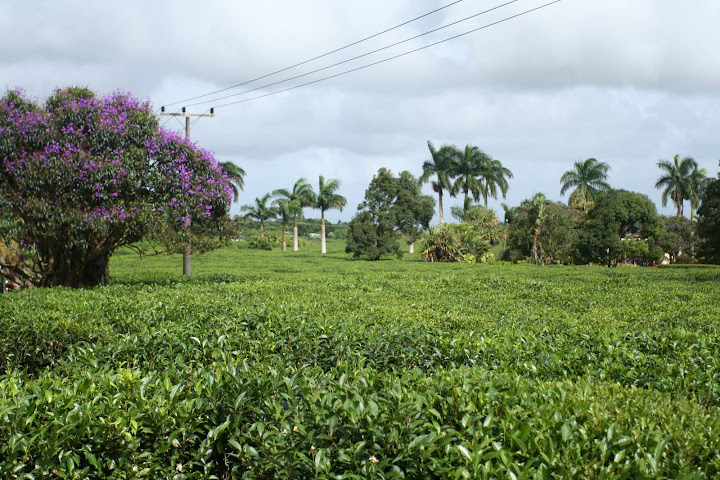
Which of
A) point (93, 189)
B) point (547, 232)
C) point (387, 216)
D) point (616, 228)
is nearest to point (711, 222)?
point (616, 228)

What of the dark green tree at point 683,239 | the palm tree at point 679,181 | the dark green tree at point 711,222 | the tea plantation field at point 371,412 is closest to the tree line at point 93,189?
the tea plantation field at point 371,412

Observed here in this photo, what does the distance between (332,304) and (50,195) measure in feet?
23.6

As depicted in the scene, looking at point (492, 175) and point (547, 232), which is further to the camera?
point (492, 175)

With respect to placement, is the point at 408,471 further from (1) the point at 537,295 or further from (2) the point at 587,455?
(1) the point at 537,295

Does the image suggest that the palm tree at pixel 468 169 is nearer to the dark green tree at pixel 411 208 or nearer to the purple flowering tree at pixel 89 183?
the dark green tree at pixel 411 208

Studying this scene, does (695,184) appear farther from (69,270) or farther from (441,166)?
(69,270)

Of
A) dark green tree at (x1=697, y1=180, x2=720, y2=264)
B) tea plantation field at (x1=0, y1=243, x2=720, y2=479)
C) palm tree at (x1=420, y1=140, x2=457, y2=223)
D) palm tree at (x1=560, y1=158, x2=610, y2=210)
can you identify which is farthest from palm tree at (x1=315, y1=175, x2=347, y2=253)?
tea plantation field at (x1=0, y1=243, x2=720, y2=479)

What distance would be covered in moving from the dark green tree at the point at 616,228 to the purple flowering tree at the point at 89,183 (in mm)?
26071

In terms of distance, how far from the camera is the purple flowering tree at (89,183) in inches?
483

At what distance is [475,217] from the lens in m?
46.6

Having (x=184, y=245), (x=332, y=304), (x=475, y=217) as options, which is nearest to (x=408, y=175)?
(x=475, y=217)

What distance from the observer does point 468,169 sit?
5131 cm

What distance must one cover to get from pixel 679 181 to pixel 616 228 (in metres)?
25.7

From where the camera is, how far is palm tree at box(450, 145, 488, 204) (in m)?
50.9
